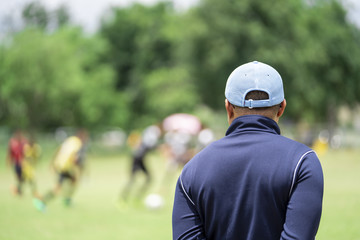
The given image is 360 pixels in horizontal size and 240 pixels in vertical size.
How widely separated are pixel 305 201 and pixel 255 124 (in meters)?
0.38

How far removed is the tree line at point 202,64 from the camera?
33.9 metres

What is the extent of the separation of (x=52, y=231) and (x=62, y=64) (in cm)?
2720

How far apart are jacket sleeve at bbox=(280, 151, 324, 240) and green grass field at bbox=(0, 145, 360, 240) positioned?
6.76 meters

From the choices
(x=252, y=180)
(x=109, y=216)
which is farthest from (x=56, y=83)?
(x=252, y=180)

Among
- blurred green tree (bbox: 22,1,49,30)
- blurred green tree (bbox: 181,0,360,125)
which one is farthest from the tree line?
blurred green tree (bbox: 22,1,49,30)

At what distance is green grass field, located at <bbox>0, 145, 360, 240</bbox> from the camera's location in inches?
352

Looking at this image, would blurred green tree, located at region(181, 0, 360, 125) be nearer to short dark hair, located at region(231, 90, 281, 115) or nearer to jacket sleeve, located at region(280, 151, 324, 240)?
short dark hair, located at region(231, 90, 281, 115)

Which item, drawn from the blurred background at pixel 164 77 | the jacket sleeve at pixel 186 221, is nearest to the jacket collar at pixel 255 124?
the jacket sleeve at pixel 186 221

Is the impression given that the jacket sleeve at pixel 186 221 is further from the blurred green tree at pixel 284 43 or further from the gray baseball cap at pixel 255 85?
the blurred green tree at pixel 284 43

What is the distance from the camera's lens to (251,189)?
190cm

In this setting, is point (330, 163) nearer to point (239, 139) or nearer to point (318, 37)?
point (318, 37)

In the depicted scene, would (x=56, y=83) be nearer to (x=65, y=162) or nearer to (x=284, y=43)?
(x=284, y=43)

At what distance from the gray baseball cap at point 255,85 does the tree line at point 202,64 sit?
3243cm

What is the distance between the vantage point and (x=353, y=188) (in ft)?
52.5
